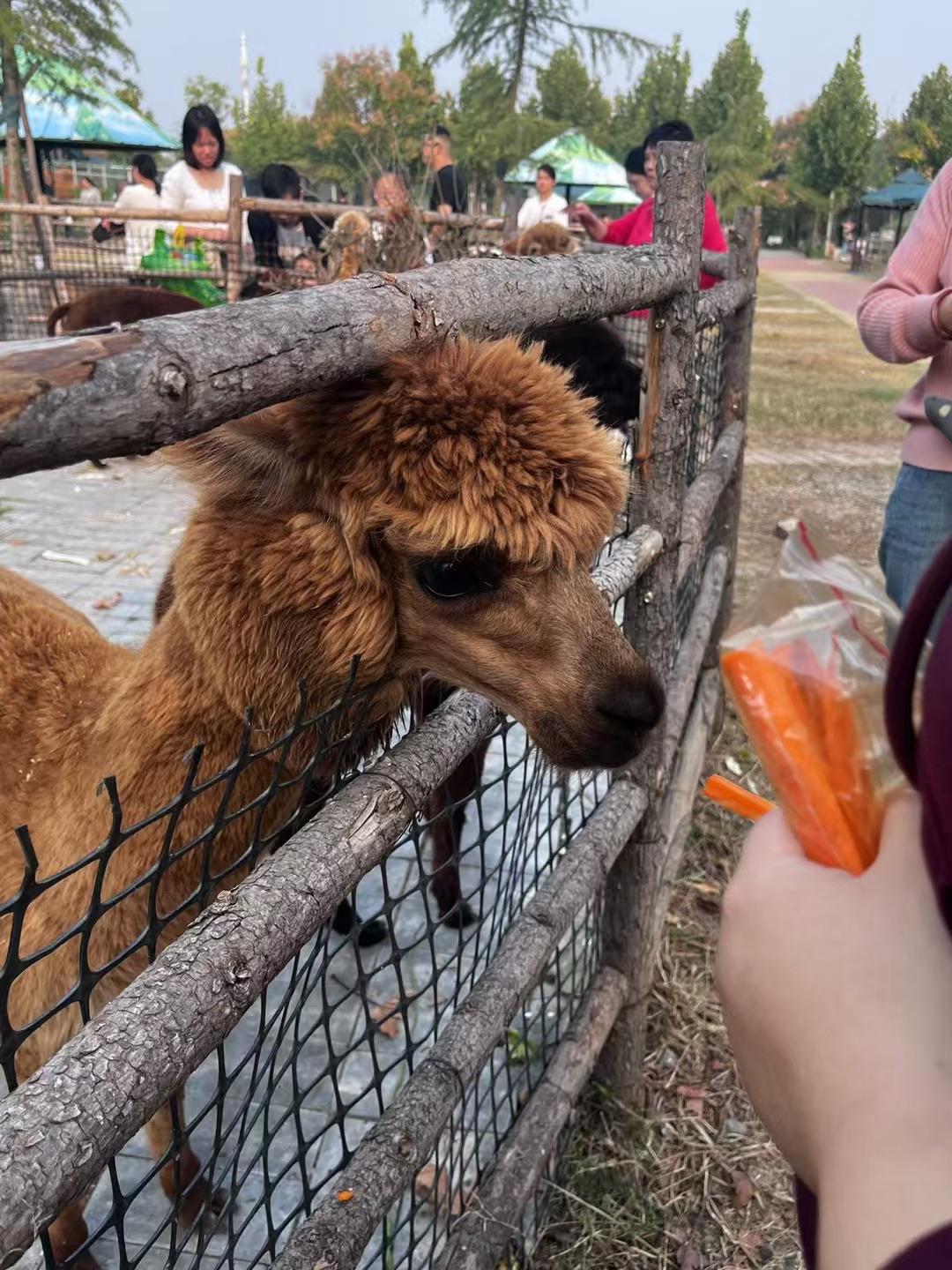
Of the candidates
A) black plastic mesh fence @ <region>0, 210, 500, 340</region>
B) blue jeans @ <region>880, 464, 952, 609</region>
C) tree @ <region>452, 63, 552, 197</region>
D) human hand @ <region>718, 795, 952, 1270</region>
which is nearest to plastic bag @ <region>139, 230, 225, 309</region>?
black plastic mesh fence @ <region>0, 210, 500, 340</region>

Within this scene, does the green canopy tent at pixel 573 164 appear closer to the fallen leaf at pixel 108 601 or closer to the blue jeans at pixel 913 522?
the fallen leaf at pixel 108 601

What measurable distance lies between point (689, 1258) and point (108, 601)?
15.8 feet

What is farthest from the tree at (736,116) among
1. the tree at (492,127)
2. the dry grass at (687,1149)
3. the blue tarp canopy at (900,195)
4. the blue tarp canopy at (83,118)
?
the dry grass at (687,1149)

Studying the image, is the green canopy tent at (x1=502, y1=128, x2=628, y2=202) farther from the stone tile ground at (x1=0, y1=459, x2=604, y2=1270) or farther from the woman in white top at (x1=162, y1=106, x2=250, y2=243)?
the stone tile ground at (x1=0, y1=459, x2=604, y2=1270)

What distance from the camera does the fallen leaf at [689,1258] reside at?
2549 millimetres

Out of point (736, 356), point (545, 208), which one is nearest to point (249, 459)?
point (736, 356)

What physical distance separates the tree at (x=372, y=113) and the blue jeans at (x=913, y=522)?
15.5 feet

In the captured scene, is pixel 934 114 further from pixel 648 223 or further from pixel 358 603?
pixel 358 603

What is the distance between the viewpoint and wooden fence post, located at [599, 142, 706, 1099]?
7.56 feet

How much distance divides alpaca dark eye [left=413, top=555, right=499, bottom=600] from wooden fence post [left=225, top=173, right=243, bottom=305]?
8.61 m

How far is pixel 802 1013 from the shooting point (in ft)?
2.35

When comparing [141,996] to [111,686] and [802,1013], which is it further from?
[111,686]

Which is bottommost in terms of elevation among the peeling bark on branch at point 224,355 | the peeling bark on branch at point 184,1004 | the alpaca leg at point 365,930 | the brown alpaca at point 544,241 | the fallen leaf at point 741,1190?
the fallen leaf at point 741,1190

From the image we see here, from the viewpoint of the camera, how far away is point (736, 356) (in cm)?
484
